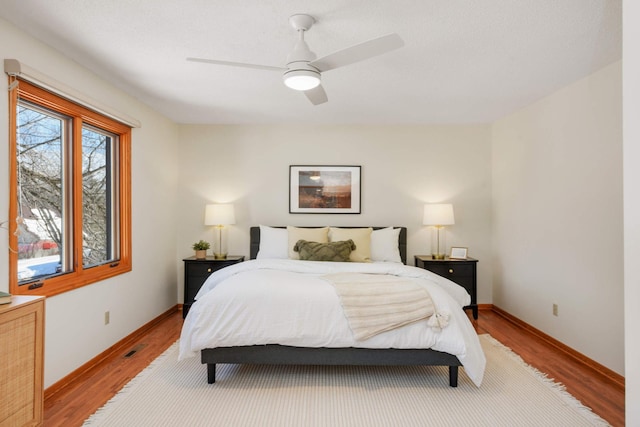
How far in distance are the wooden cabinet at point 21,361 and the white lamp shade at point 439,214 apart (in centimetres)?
383

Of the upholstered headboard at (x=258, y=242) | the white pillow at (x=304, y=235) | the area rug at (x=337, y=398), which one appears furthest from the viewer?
the upholstered headboard at (x=258, y=242)

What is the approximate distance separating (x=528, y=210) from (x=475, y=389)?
87.3 inches

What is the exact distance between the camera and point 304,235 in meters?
4.41

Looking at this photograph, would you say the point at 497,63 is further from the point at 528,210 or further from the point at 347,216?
the point at 347,216

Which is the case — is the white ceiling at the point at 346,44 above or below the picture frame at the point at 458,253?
above

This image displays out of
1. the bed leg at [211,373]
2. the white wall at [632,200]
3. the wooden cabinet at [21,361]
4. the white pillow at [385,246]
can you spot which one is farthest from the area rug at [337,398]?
the white pillow at [385,246]

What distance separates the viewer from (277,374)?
113 inches

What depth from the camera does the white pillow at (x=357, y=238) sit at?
4.24 meters

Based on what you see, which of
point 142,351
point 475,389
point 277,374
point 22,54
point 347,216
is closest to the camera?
point 22,54

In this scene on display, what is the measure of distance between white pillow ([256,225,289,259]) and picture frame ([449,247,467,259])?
2049 millimetres

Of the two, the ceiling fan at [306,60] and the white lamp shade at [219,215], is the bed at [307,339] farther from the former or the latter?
the white lamp shade at [219,215]

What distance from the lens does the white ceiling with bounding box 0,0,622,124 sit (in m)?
2.15

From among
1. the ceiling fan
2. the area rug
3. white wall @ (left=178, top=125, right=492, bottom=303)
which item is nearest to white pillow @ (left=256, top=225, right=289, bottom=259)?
white wall @ (left=178, top=125, right=492, bottom=303)

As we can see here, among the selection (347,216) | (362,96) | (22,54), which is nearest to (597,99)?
(362,96)
